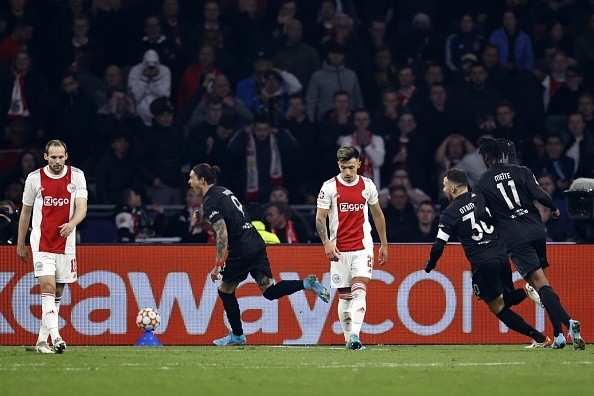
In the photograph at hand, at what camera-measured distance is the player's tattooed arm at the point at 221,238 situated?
14852mm

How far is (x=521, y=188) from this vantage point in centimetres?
1404

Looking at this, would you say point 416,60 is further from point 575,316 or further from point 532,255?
point 532,255

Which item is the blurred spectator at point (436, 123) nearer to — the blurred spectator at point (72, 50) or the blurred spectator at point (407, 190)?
the blurred spectator at point (407, 190)

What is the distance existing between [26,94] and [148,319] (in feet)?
20.8

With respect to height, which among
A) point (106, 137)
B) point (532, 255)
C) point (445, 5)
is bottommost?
point (532, 255)

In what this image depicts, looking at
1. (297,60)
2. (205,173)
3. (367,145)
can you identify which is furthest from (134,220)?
(205,173)

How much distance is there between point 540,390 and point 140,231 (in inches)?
394

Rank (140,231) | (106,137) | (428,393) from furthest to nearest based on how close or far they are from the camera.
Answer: (106,137), (140,231), (428,393)

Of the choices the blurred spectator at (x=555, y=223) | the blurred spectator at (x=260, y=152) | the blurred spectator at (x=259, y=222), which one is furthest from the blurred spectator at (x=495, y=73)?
the blurred spectator at (x=259, y=222)

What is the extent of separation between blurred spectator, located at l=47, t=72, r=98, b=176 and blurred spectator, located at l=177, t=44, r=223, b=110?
140 cm

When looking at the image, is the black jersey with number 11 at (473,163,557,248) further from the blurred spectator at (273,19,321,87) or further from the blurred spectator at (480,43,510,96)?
the blurred spectator at (273,19,321,87)

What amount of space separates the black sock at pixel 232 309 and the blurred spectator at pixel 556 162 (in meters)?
6.71

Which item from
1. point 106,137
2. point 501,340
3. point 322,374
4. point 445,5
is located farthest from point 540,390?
point 445,5

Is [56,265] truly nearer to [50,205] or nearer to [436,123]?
[50,205]
